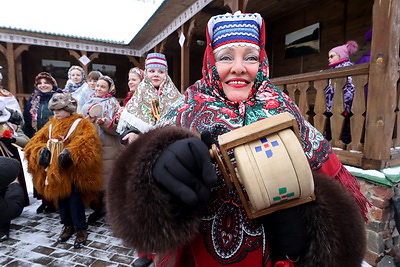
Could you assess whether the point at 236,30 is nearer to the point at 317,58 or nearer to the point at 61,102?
the point at 61,102

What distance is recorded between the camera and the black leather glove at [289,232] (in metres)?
0.91

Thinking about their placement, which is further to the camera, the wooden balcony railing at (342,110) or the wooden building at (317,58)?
the wooden balcony railing at (342,110)

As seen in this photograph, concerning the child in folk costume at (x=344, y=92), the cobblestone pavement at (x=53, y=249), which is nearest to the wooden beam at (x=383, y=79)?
the child in folk costume at (x=344, y=92)

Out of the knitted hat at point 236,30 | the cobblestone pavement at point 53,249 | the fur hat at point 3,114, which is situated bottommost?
the cobblestone pavement at point 53,249

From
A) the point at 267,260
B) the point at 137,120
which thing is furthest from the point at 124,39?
the point at 267,260

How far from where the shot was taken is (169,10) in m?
7.16

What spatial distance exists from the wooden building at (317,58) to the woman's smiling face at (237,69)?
89.1 inches

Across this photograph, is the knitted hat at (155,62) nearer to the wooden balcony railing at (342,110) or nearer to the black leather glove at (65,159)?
the black leather glove at (65,159)

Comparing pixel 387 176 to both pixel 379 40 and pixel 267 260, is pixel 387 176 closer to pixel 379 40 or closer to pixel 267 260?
pixel 379 40

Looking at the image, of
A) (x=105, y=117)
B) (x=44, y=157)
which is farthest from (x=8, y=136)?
(x=105, y=117)

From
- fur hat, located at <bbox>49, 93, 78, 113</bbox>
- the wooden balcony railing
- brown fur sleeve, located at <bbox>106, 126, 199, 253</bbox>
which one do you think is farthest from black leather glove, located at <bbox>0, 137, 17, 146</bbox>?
the wooden balcony railing

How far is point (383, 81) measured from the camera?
260 centimetres

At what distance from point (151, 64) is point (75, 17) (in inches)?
591

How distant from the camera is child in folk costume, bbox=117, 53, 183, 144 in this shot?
2543 mm
